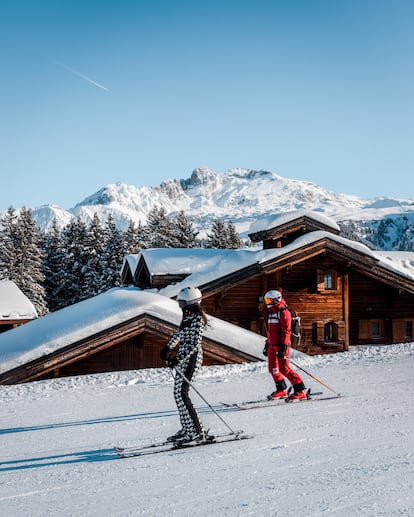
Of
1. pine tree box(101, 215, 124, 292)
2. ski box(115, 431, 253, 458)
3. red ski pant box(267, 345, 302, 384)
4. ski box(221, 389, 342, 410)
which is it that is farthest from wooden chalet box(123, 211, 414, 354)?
pine tree box(101, 215, 124, 292)

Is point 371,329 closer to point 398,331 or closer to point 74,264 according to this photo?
point 398,331

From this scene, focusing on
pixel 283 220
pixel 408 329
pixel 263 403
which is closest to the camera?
pixel 263 403

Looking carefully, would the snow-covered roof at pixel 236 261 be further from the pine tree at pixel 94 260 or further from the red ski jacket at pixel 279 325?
the pine tree at pixel 94 260

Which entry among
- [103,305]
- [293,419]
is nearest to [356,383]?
[293,419]

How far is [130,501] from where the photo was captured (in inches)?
194

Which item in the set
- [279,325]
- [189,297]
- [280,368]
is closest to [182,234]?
[279,325]

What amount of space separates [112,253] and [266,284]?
27.1 m

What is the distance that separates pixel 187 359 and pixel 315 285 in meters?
20.8

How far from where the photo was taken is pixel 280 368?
920cm

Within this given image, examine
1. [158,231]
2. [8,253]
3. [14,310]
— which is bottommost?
[14,310]

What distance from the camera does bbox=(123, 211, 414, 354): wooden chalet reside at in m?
25.8

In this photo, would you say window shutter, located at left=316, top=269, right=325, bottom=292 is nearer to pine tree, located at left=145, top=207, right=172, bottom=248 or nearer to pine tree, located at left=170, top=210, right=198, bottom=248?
pine tree, located at left=170, top=210, right=198, bottom=248

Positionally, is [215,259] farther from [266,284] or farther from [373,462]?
[373,462]

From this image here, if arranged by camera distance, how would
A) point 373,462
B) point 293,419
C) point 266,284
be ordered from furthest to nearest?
point 266,284 → point 293,419 → point 373,462
